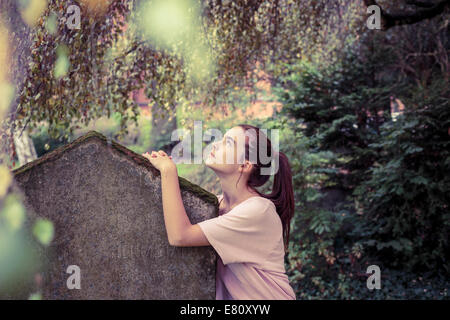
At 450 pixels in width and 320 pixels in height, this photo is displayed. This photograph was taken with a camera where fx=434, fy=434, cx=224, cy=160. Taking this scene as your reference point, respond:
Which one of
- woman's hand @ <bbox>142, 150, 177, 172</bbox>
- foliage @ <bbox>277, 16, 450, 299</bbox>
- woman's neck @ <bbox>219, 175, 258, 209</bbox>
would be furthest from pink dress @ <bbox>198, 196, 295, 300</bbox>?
foliage @ <bbox>277, 16, 450, 299</bbox>

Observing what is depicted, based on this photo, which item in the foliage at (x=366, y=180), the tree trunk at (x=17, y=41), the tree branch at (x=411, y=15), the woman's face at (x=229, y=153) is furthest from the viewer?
the foliage at (x=366, y=180)

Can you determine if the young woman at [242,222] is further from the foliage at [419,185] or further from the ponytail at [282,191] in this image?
the foliage at [419,185]

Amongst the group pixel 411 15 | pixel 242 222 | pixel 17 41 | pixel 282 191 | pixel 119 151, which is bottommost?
pixel 242 222

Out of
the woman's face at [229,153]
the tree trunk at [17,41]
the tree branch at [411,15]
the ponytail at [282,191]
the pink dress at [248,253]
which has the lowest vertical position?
the pink dress at [248,253]

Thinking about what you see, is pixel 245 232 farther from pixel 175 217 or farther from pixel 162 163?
pixel 162 163

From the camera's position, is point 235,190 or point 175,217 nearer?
point 175,217

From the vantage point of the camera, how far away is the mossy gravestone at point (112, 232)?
1662 millimetres

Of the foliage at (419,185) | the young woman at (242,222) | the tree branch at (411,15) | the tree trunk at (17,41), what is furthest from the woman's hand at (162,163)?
the foliage at (419,185)

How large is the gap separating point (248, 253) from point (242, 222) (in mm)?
130

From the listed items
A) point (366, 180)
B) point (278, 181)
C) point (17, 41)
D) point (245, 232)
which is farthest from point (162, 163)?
point (366, 180)

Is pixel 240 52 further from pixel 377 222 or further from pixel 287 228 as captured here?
pixel 287 228

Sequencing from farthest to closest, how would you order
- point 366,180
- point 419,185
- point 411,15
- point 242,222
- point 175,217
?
point 366,180 → point 419,185 → point 411,15 → point 242,222 → point 175,217

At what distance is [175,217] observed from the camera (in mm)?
1598
